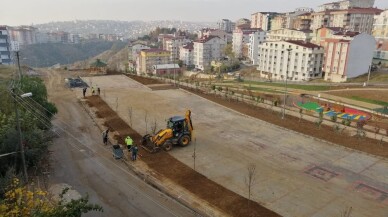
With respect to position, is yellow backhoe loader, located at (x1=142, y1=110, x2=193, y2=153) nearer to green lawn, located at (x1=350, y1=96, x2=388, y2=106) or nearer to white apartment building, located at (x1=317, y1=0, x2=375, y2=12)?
green lawn, located at (x1=350, y1=96, x2=388, y2=106)

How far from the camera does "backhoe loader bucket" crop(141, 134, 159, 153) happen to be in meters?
20.0

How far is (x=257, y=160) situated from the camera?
19281 mm

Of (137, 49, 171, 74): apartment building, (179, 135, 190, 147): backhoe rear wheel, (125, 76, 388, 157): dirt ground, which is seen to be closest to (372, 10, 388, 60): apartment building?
(125, 76, 388, 157): dirt ground

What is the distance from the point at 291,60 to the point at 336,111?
38516mm

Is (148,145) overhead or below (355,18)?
below

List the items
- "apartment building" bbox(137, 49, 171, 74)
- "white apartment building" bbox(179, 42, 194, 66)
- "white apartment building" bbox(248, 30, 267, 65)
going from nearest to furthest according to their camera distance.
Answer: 1. "white apartment building" bbox(248, 30, 267, 65)
2. "apartment building" bbox(137, 49, 171, 74)
3. "white apartment building" bbox(179, 42, 194, 66)

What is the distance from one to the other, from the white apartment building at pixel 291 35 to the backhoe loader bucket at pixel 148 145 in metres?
73.3

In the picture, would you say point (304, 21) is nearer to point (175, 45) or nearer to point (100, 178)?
point (175, 45)

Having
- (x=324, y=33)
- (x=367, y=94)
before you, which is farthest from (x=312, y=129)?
(x=324, y=33)

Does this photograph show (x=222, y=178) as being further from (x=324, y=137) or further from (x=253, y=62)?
(x=253, y=62)

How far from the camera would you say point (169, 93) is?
38500 millimetres

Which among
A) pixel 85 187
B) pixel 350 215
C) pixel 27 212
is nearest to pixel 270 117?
pixel 350 215

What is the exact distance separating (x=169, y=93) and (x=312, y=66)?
1587 inches

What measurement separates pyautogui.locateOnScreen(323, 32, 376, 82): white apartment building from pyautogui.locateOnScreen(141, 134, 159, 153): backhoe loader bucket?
161 ft
